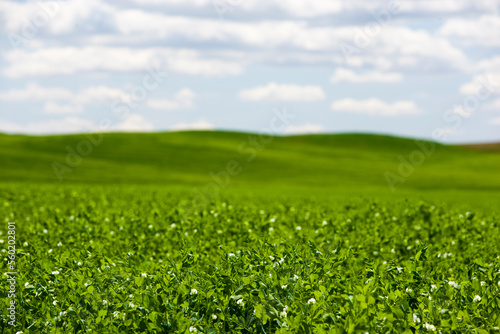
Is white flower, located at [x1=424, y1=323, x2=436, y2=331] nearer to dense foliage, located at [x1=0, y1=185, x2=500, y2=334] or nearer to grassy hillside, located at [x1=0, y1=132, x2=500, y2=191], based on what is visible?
dense foliage, located at [x1=0, y1=185, x2=500, y2=334]

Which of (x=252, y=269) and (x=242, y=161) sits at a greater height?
(x=242, y=161)

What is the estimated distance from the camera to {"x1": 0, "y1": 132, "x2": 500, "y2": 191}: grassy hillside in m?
66.1

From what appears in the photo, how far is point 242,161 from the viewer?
279 ft

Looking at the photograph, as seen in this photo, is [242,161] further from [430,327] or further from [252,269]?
[430,327]

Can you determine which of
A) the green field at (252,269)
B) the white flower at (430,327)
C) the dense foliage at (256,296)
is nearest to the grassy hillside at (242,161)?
the green field at (252,269)

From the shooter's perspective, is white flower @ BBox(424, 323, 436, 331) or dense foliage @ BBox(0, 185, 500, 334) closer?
white flower @ BBox(424, 323, 436, 331)

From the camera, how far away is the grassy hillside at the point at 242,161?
6612 centimetres

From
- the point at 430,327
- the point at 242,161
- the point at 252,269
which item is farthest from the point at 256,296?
the point at 242,161

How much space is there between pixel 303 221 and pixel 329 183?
50438 mm

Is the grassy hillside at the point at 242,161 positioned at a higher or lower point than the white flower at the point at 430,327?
higher

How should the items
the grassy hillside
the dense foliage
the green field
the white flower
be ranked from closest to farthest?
the white flower, the dense foliage, the green field, the grassy hillside

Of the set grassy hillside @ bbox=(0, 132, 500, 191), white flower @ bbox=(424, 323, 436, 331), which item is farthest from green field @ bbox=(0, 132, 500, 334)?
grassy hillside @ bbox=(0, 132, 500, 191)

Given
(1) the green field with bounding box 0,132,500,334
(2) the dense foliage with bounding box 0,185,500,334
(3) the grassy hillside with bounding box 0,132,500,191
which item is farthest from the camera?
(3) the grassy hillside with bounding box 0,132,500,191

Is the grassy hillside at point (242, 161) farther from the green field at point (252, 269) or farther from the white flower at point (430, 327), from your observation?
the white flower at point (430, 327)
